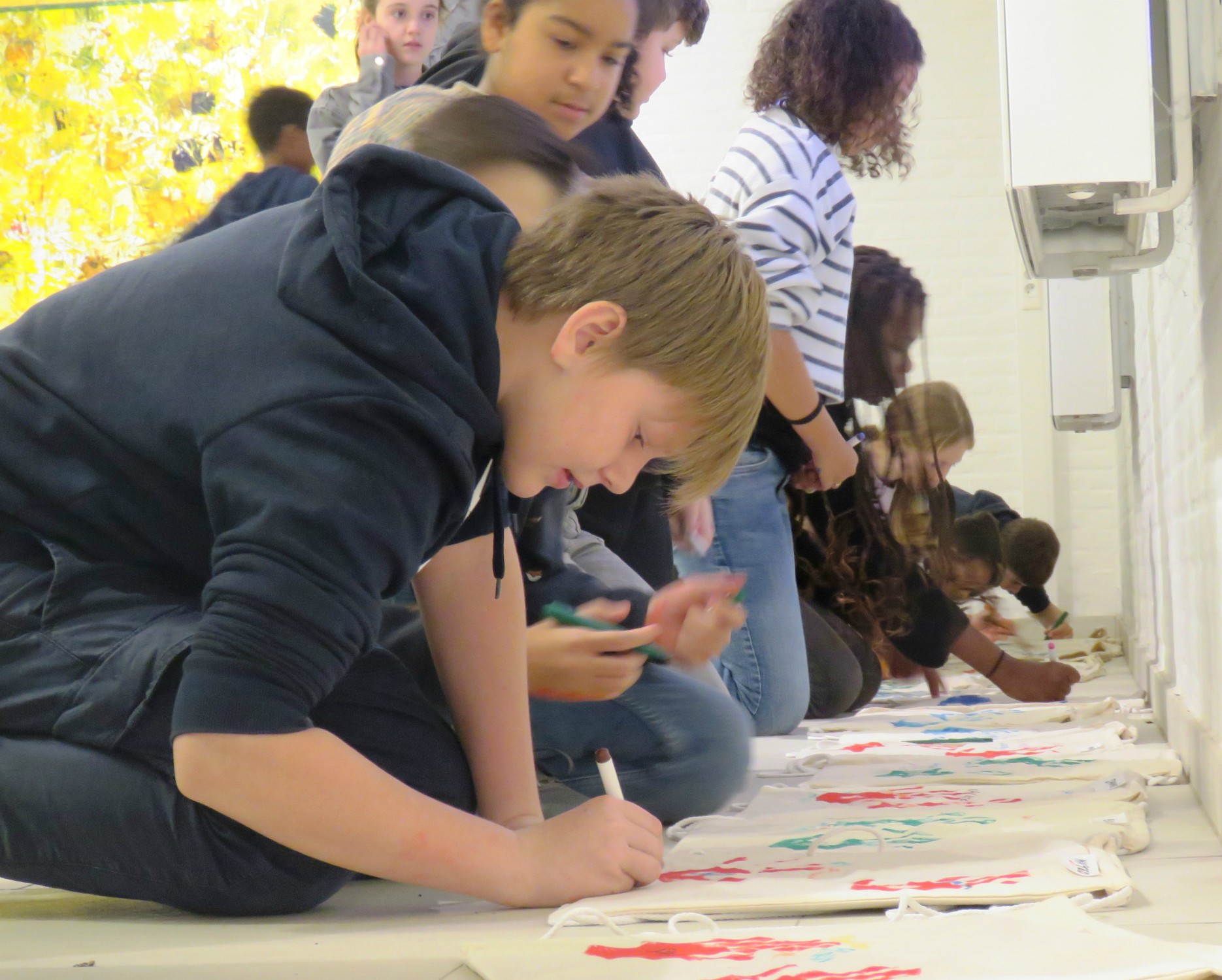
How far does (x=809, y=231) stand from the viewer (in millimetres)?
1957

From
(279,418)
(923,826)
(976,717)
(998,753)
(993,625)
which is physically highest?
(279,418)

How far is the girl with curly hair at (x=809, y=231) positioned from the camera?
6.55ft

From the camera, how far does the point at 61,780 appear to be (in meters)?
0.95

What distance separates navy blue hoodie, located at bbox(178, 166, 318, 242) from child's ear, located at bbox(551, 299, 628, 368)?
0.89 m

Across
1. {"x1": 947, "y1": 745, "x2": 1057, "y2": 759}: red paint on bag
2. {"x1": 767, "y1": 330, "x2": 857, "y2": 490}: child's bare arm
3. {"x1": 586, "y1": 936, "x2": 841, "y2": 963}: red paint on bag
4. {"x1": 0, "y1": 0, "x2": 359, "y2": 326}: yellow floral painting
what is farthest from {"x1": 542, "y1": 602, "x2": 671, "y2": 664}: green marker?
{"x1": 0, "y1": 0, "x2": 359, "y2": 326}: yellow floral painting

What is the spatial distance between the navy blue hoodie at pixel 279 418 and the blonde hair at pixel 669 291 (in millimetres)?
42

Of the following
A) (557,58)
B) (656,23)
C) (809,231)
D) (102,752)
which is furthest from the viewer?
(809,231)

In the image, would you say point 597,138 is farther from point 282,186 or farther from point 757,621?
point 757,621

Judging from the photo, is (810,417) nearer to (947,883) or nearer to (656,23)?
(656,23)

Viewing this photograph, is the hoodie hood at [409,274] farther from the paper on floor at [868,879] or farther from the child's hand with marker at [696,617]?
the child's hand with marker at [696,617]

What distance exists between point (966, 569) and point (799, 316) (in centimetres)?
166

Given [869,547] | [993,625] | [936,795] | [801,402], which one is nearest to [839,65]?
[801,402]

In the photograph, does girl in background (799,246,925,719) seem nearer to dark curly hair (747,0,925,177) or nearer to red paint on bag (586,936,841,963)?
dark curly hair (747,0,925,177)

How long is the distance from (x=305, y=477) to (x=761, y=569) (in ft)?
4.42
